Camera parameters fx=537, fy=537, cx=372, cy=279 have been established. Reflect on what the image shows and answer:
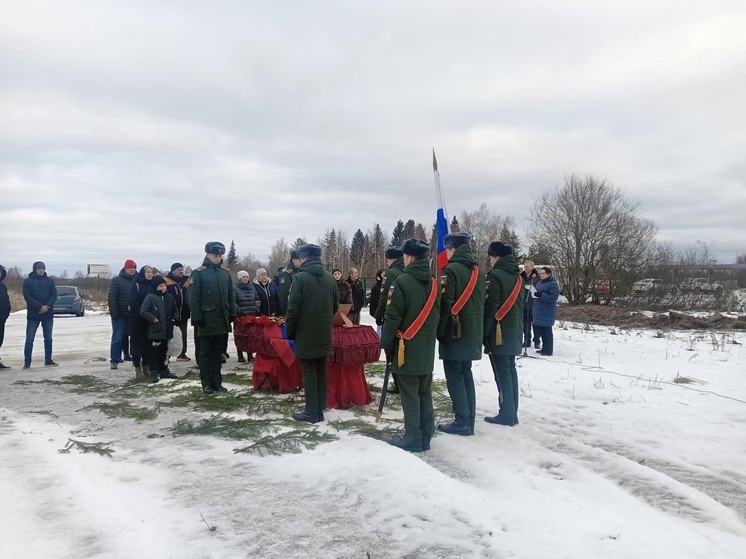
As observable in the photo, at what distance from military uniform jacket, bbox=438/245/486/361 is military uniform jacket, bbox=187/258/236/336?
3.32m

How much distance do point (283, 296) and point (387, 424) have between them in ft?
9.23

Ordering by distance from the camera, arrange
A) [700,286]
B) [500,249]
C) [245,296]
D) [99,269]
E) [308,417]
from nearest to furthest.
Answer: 1. [308,417]
2. [500,249]
3. [245,296]
4. [700,286]
5. [99,269]

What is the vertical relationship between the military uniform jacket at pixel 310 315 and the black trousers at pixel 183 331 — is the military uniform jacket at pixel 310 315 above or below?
above

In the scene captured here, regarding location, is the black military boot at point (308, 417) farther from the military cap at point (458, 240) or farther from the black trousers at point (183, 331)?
the black trousers at point (183, 331)

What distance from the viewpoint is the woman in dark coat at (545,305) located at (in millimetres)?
10945

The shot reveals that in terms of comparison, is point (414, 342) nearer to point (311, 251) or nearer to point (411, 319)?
point (411, 319)

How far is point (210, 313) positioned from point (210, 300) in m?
0.18

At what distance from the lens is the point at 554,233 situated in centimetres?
3136

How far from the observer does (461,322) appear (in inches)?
219

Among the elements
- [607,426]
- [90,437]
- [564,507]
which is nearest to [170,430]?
[90,437]

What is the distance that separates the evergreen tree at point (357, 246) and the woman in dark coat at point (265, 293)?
6770cm

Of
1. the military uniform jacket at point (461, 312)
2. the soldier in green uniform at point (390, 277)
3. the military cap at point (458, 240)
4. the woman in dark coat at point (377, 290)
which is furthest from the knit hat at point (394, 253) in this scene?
the military uniform jacket at point (461, 312)

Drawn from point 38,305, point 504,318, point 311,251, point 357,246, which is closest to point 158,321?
point 38,305

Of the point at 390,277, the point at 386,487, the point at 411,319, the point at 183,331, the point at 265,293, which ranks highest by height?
the point at 390,277
